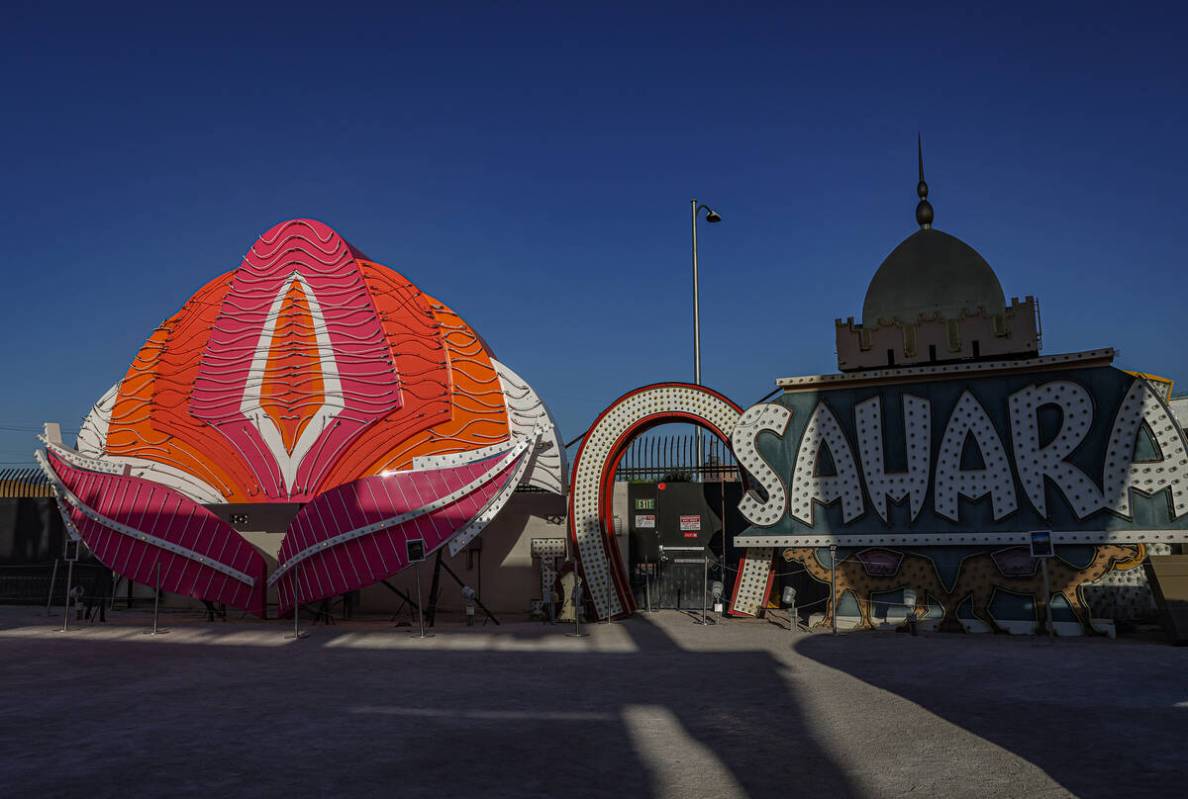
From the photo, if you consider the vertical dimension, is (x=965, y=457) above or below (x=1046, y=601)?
above

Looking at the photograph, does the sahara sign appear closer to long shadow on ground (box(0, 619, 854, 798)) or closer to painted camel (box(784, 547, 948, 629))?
painted camel (box(784, 547, 948, 629))

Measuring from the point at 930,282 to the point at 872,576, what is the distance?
361 inches

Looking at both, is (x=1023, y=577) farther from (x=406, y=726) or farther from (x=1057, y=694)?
(x=406, y=726)

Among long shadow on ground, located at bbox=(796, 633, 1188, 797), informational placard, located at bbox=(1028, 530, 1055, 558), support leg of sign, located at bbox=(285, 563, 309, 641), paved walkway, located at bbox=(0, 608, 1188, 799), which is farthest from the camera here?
support leg of sign, located at bbox=(285, 563, 309, 641)

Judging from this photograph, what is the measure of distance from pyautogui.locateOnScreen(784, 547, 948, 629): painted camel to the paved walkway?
171 cm

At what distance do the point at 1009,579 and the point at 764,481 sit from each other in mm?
5293

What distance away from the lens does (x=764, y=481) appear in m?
20.2

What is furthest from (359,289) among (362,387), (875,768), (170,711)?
(875,768)

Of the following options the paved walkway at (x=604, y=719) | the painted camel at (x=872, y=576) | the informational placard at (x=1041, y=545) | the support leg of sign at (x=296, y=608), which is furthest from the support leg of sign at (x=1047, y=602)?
the support leg of sign at (x=296, y=608)

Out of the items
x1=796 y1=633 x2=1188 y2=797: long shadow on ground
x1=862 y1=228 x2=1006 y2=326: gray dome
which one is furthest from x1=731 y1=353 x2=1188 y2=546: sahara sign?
x1=862 y1=228 x2=1006 y2=326: gray dome

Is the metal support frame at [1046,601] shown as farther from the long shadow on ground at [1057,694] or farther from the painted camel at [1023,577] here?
the long shadow on ground at [1057,694]

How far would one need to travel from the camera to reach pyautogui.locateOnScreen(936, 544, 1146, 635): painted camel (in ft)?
57.0

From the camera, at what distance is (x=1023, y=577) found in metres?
18.0

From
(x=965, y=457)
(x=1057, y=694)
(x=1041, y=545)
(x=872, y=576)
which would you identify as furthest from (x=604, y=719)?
(x=965, y=457)
